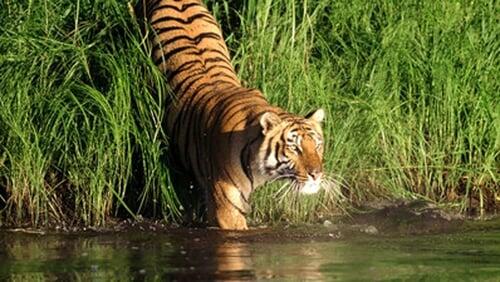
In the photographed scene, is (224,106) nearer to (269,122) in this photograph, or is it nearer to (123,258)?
(269,122)

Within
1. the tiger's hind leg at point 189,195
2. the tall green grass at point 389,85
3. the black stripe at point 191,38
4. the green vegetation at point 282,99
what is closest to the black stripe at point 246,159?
the green vegetation at point 282,99

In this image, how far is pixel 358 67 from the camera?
Answer: 10.7 metres

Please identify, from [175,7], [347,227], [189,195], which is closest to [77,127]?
[189,195]

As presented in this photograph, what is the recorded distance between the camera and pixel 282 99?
34.0 feet

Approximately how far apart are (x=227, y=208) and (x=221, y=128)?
18.9 inches

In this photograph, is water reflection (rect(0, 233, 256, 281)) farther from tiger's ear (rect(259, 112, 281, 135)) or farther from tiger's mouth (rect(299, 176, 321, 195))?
tiger's ear (rect(259, 112, 281, 135))

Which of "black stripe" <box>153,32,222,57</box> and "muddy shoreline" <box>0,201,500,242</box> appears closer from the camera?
"muddy shoreline" <box>0,201,500,242</box>

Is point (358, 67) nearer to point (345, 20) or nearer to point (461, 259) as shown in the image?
point (345, 20)

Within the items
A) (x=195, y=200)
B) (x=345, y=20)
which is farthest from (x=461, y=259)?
(x=345, y=20)

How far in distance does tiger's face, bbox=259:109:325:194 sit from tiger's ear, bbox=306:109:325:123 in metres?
0.09

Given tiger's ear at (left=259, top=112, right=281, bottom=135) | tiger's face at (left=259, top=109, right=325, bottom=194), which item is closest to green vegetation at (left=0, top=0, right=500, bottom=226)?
tiger's face at (left=259, top=109, right=325, bottom=194)

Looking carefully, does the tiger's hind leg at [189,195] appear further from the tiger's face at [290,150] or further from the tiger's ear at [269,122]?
the tiger's ear at [269,122]

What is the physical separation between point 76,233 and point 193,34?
173cm

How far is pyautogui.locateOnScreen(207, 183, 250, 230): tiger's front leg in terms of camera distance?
31.5ft
